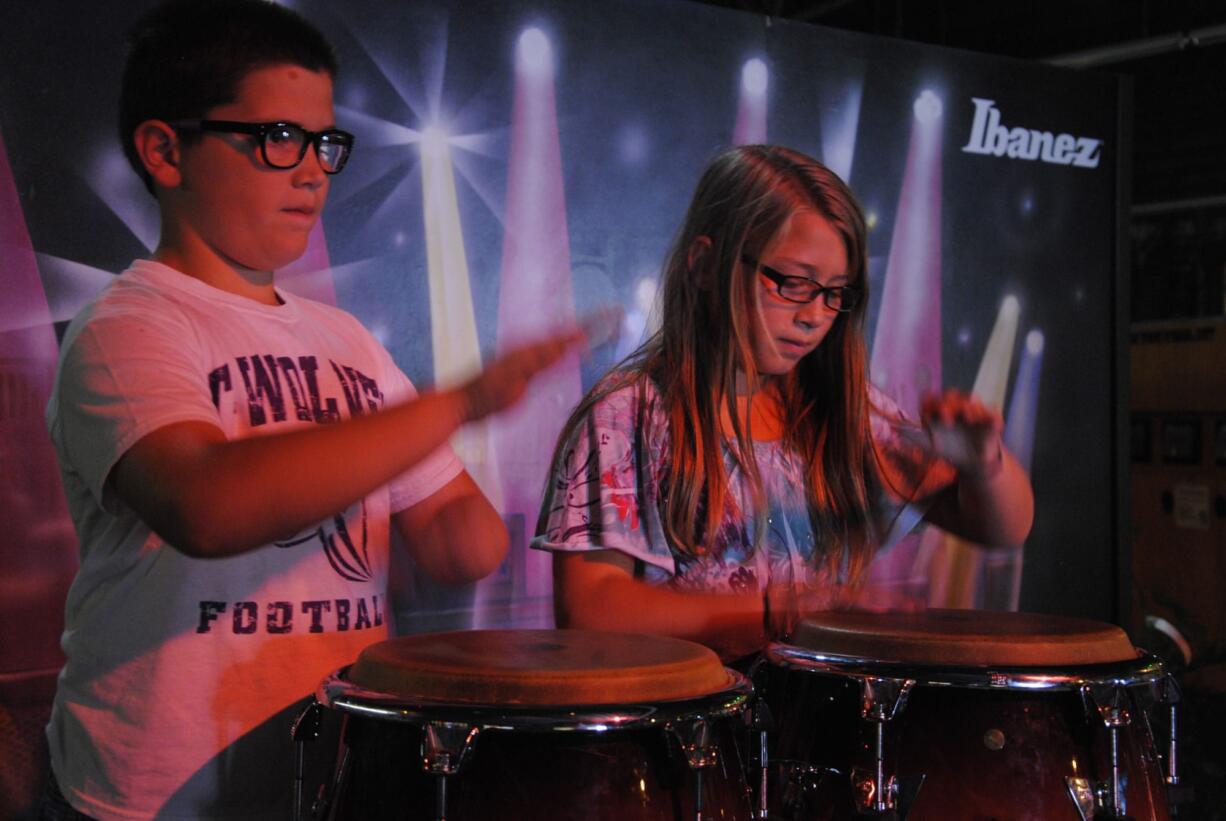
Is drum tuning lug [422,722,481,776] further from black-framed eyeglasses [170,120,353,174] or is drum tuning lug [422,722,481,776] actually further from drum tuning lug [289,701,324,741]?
black-framed eyeglasses [170,120,353,174]

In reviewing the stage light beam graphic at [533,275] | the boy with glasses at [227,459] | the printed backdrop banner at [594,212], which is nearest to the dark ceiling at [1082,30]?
the printed backdrop banner at [594,212]

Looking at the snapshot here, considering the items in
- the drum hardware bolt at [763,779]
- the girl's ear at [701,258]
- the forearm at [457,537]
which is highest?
the girl's ear at [701,258]

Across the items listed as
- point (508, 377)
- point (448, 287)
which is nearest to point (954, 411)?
point (508, 377)

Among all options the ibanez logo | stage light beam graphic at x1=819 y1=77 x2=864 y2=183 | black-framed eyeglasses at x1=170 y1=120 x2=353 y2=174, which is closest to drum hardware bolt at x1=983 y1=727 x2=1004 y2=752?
black-framed eyeglasses at x1=170 y1=120 x2=353 y2=174

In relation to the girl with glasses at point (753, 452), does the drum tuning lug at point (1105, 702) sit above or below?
below

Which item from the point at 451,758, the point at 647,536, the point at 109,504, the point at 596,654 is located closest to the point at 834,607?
the point at 647,536

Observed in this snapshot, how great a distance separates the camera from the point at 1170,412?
568 cm

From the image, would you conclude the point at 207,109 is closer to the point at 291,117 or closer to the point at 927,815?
the point at 291,117

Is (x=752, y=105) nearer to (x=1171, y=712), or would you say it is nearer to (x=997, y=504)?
(x=997, y=504)

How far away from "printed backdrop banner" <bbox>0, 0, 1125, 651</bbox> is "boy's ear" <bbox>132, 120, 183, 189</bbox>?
440mm

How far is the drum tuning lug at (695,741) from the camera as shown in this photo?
1.33 m

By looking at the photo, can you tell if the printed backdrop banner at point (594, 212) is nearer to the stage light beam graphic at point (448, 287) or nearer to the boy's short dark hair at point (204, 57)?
the stage light beam graphic at point (448, 287)

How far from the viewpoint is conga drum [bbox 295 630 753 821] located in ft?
4.25

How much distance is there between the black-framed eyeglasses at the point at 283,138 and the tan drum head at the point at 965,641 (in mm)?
917
